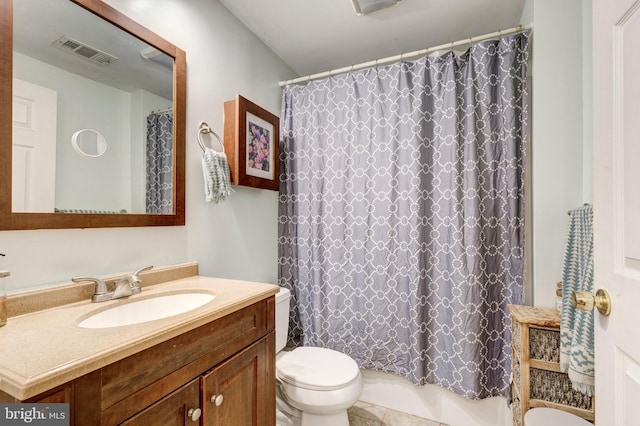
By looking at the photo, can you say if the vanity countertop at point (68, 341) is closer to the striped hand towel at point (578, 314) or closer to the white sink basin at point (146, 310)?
the white sink basin at point (146, 310)

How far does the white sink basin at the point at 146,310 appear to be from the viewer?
94cm

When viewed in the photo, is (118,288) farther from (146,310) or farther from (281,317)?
(281,317)

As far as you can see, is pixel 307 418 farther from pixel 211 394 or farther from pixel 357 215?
pixel 357 215

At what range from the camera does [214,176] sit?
4.78ft

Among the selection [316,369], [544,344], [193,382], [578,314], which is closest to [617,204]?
[578,314]

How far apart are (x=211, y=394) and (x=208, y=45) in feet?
5.35

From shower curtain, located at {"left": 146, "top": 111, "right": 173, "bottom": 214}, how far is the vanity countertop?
1.45ft

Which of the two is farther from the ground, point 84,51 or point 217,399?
point 84,51

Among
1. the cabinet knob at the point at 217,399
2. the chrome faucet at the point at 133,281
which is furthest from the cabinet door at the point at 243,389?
the chrome faucet at the point at 133,281

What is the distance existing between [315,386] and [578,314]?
112 cm

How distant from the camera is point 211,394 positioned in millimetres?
876

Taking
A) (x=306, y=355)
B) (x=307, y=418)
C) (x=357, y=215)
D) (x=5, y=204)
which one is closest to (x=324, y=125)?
(x=357, y=215)

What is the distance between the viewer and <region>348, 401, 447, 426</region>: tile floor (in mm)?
1759

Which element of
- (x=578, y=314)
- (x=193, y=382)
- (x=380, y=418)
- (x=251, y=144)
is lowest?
(x=380, y=418)
